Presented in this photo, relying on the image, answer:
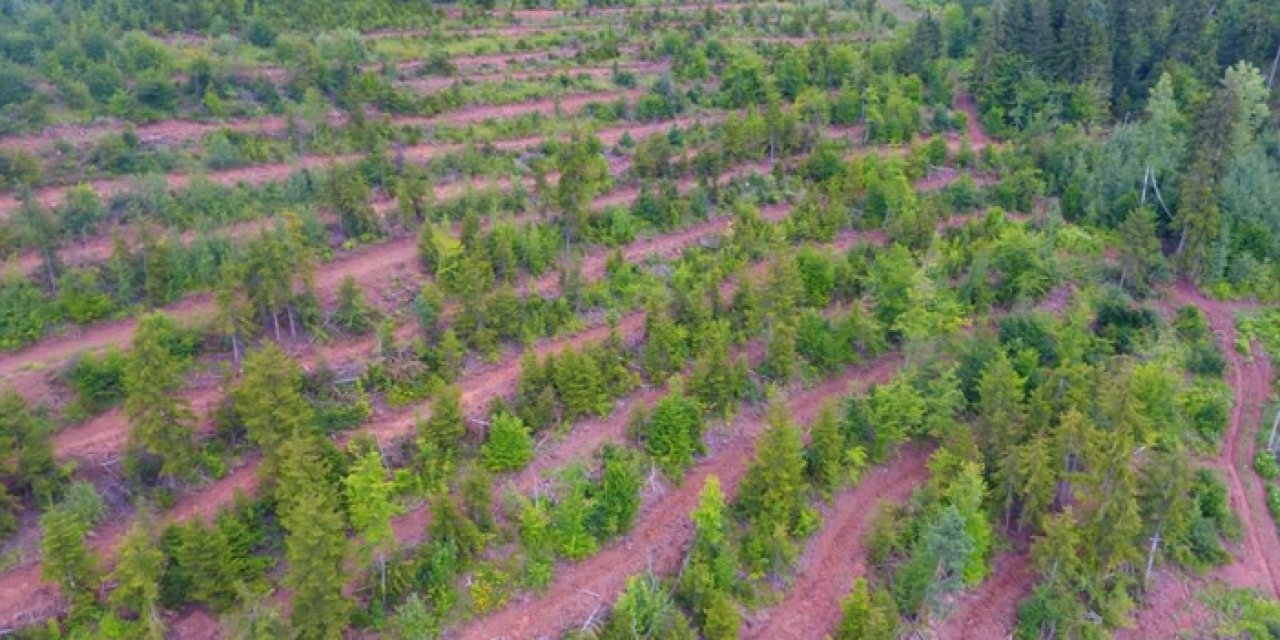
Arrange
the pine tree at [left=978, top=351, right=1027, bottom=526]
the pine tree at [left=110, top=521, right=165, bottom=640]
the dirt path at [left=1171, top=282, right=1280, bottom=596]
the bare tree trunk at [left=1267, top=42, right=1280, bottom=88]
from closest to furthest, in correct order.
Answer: the pine tree at [left=110, top=521, right=165, bottom=640], the pine tree at [left=978, top=351, right=1027, bottom=526], the dirt path at [left=1171, top=282, right=1280, bottom=596], the bare tree trunk at [left=1267, top=42, right=1280, bottom=88]

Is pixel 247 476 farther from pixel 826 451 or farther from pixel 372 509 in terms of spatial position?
pixel 826 451

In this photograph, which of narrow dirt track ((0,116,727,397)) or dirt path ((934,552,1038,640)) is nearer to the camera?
dirt path ((934,552,1038,640))

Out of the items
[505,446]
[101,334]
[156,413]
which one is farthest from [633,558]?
[101,334]

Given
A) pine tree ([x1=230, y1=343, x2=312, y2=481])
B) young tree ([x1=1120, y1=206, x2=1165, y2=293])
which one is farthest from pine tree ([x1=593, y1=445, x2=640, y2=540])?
young tree ([x1=1120, y1=206, x2=1165, y2=293])

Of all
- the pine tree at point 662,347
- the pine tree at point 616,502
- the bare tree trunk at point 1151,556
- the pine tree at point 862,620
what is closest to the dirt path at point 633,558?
the pine tree at point 616,502

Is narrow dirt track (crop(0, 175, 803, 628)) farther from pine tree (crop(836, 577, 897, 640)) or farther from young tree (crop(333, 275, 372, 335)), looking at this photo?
pine tree (crop(836, 577, 897, 640))

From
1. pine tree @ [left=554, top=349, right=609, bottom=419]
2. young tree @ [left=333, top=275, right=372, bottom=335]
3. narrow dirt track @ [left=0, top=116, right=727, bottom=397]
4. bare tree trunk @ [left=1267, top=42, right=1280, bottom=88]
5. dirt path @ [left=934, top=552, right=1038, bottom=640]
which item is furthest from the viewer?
bare tree trunk @ [left=1267, top=42, right=1280, bottom=88]

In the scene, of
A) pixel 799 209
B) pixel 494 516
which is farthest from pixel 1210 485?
pixel 494 516

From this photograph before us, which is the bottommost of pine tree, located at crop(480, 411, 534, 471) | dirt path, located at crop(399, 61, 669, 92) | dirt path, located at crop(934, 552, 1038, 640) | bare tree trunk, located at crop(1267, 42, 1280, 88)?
dirt path, located at crop(934, 552, 1038, 640)
